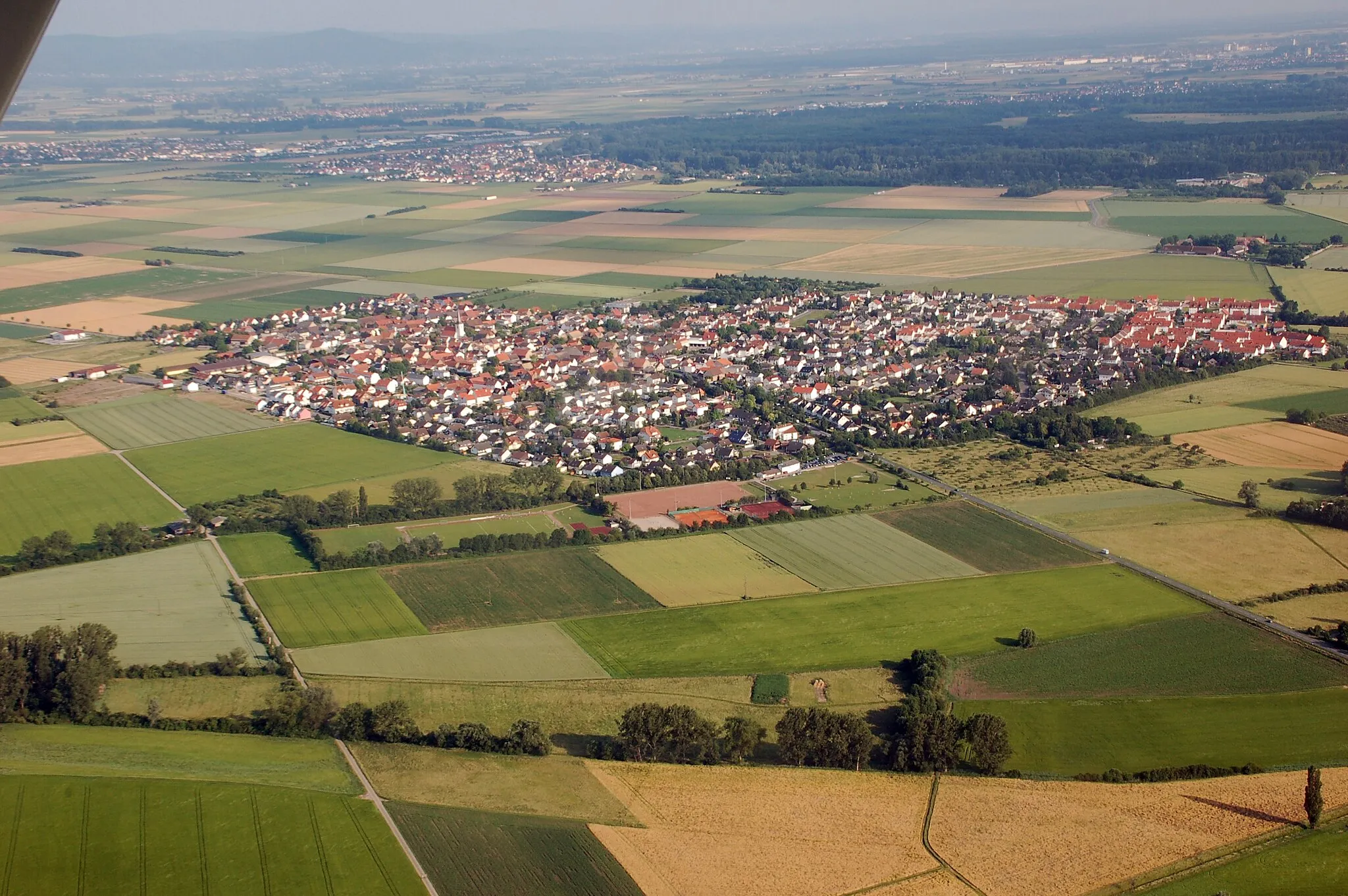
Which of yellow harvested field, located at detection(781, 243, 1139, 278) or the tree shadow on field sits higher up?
yellow harvested field, located at detection(781, 243, 1139, 278)

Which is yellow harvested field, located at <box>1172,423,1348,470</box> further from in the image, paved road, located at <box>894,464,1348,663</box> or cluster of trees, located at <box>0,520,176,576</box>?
cluster of trees, located at <box>0,520,176,576</box>

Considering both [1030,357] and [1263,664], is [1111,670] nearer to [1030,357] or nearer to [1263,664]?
[1263,664]

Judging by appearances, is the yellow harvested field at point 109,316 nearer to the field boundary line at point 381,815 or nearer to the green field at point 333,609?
the green field at point 333,609

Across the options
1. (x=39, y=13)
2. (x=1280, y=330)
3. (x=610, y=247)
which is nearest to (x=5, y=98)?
(x=39, y=13)

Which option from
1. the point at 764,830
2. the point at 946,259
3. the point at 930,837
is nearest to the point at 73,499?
the point at 764,830

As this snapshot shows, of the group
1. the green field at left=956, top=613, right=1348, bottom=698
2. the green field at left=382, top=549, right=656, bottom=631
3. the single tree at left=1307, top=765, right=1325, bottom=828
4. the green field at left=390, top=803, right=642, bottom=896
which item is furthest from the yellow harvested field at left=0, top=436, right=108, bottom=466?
the single tree at left=1307, top=765, right=1325, bottom=828

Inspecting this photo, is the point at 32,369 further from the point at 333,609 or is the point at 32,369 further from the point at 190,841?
the point at 190,841

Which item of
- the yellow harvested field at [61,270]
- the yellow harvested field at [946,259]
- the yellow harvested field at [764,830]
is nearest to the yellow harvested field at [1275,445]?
the yellow harvested field at [764,830]
